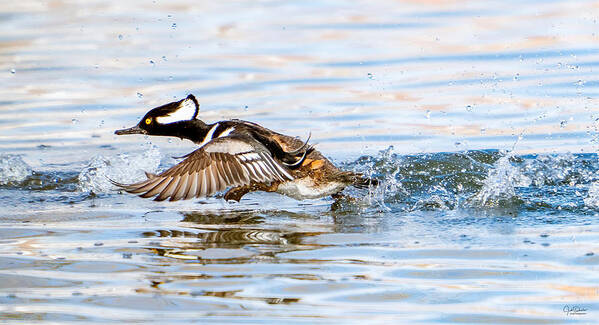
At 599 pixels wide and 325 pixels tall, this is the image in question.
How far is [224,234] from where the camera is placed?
6.75 metres

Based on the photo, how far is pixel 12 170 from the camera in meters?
8.67

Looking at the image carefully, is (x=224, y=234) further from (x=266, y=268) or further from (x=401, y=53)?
(x=401, y=53)

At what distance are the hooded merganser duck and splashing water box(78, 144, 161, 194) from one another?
594 mm

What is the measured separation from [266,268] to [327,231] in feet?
3.48

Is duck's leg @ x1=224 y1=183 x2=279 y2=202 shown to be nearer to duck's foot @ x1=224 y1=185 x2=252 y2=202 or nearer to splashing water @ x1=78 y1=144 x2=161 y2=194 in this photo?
duck's foot @ x1=224 y1=185 x2=252 y2=202

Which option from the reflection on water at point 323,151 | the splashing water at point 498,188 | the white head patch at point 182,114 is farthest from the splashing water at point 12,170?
the splashing water at point 498,188

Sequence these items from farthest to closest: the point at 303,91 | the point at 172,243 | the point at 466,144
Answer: the point at 303,91, the point at 466,144, the point at 172,243

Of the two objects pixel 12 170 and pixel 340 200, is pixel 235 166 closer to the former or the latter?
pixel 340 200

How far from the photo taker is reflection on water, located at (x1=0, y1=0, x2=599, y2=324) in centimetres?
529

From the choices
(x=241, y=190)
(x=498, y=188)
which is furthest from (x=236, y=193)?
(x=498, y=188)

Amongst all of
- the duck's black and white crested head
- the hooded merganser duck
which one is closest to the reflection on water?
the hooded merganser duck

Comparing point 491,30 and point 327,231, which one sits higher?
point 491,30

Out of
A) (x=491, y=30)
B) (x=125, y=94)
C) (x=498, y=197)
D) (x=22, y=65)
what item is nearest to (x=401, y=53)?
(x=491, y=30)

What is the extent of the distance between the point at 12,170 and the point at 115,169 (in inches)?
34.9
